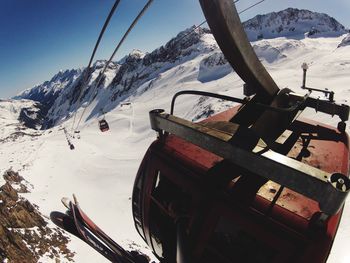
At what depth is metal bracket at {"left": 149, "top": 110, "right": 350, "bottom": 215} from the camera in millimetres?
1568

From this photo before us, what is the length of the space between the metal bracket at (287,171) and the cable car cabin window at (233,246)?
930 millimetres

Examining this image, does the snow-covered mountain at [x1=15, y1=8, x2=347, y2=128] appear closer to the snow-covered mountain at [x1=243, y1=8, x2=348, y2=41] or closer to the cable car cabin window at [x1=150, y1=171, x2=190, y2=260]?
the snow-covered mountain at [x1=243, y1=8, x2=348, y2=41]

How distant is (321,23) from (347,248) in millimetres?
127848

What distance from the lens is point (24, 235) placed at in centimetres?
1521

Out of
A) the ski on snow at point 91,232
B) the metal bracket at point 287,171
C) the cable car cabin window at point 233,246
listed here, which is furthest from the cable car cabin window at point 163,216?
the ski on snow at point 91,232

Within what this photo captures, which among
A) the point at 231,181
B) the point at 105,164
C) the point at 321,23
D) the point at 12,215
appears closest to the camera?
the point at 231,181

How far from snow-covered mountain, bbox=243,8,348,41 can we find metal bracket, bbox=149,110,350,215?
11072 centimetres

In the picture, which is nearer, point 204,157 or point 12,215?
point 204,157

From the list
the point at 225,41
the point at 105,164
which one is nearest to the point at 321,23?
the point at 105,164

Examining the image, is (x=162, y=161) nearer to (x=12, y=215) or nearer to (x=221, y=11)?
(x=221, y=11)

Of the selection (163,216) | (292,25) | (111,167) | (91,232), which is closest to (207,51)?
(292,25)

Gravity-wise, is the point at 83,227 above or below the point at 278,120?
below

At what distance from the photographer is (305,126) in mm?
4133

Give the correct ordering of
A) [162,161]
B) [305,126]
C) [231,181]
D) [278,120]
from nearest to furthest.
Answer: [231,181], [278,120], [162,161], [305,126]
